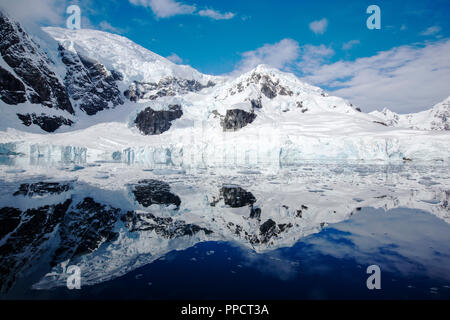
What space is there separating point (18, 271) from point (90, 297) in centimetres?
135

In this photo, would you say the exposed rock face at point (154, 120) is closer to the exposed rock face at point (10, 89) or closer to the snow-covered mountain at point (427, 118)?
the exposed rock face at point (10, 89)

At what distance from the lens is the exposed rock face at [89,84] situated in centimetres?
7056

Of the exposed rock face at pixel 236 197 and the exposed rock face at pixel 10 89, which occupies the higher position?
the exposed rock face at pixel 10 89

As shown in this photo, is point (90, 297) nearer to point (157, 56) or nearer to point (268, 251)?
point (268, 251)

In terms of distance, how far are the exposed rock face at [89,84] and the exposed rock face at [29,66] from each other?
7607mm

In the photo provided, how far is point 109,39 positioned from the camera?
99.6m

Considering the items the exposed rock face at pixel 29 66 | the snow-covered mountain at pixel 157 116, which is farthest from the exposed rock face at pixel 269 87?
the exposed rock face at pixel 29 66

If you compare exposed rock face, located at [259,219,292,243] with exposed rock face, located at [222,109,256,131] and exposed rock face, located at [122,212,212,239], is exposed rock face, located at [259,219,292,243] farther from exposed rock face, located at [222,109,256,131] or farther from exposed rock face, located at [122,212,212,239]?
exposed rock face, located at [222,109,256,131]

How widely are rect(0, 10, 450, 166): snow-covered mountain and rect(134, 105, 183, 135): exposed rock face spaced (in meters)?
0.26

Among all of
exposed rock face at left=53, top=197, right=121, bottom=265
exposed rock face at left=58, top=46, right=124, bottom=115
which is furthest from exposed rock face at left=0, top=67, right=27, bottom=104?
exposed rock face at left=53, top=197, right=121, bottom=265

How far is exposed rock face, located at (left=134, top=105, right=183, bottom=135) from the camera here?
205ft

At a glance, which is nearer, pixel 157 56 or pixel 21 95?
pixel 21 95
